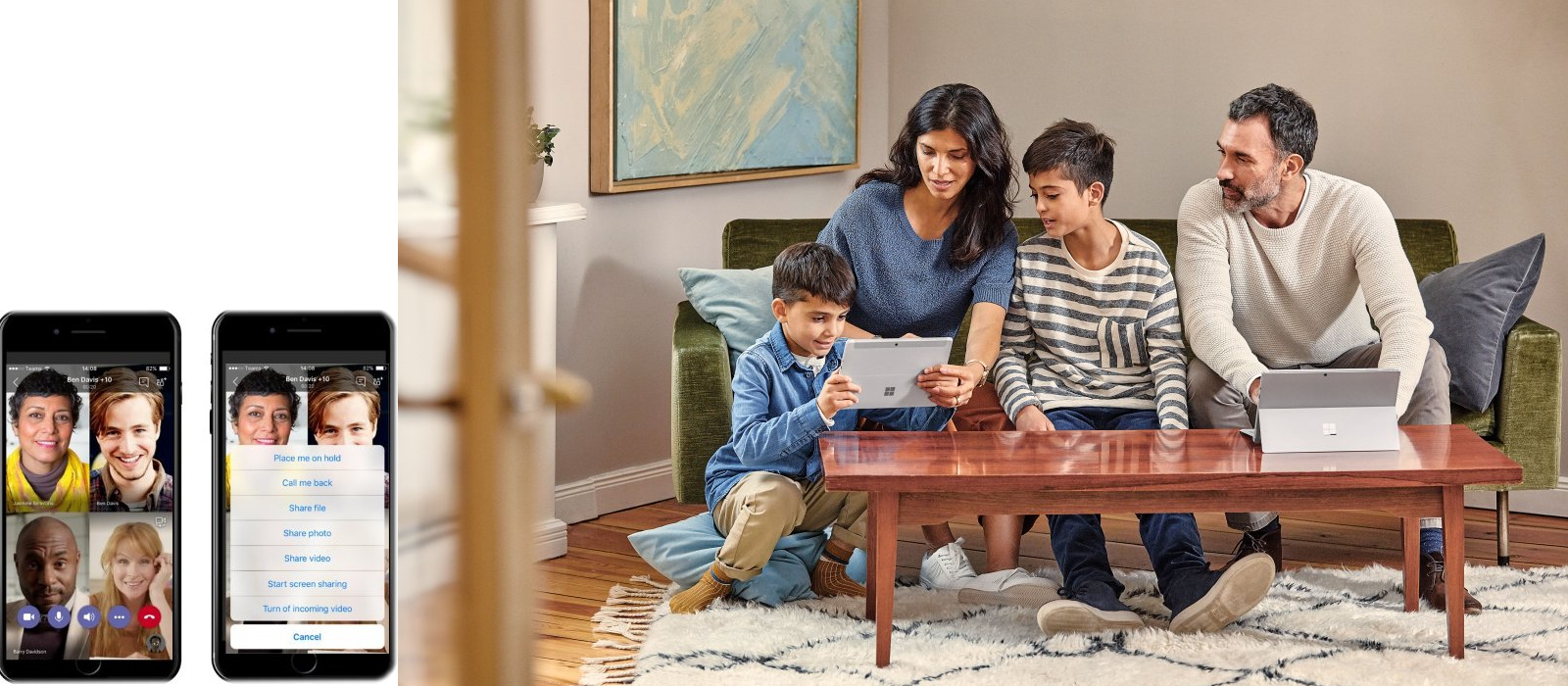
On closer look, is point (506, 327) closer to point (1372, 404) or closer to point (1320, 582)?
point (1372, 404)

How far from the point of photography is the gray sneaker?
2.15 meters

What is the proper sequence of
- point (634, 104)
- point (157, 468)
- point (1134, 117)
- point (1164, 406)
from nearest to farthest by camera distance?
point (157, 468), point (1164, 406), point (634, 104), point (1134, 117)

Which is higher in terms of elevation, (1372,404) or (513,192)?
(513,192)

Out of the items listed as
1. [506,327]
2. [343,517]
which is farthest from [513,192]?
[343,517]

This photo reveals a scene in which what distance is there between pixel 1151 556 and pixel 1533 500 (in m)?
1.43

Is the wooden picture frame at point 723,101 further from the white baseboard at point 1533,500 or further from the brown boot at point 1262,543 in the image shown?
the white baseboard at point 1533,500

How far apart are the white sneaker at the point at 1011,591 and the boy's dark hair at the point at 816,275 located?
56 centimetres

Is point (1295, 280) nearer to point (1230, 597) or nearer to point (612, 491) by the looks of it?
point (1230, 597)

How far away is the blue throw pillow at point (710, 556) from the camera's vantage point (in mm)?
2479

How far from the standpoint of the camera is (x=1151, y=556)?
2.37 meters

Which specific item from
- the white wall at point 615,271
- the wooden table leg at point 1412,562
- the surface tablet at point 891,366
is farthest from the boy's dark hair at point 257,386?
the white wall at point 615,271

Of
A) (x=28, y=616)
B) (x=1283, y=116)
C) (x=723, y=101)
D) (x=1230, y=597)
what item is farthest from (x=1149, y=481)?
(x=723, y=101)

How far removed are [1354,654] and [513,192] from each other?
6.69ft

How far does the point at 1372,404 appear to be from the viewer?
2.17m
